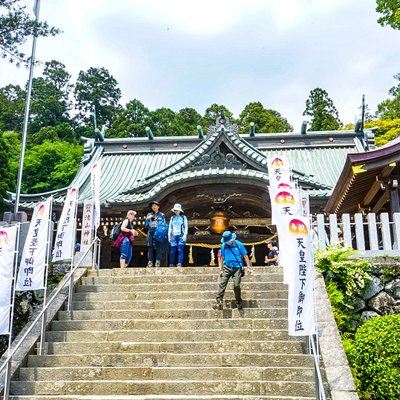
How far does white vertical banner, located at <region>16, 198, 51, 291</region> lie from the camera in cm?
762

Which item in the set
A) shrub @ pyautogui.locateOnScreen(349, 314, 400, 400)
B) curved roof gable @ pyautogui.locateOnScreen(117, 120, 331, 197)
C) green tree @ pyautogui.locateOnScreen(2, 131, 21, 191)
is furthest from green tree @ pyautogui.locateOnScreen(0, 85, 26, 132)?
shrub @ pyautogui.locateOnScreen(349, 314, 400, 400)

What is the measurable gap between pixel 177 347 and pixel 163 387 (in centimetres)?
90

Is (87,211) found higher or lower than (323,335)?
higher

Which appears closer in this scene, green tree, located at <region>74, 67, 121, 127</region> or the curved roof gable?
the curved roof gable

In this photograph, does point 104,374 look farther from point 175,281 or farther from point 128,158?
point 128,158

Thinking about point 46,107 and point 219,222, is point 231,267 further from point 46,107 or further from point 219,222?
point 46,107

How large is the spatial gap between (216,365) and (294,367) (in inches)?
41.5

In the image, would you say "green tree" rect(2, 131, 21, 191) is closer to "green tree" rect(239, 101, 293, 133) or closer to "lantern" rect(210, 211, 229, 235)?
"green tree" rect(239, 101, 293, 133)

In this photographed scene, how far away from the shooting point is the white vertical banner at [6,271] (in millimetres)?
6337

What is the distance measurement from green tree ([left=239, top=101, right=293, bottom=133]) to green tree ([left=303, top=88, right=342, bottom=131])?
2.69 meters

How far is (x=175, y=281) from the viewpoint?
916 centimetres

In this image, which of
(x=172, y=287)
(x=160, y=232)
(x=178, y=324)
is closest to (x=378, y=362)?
(x=178, y=324)

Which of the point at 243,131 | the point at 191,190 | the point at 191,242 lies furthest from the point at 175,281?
the point at 243,131

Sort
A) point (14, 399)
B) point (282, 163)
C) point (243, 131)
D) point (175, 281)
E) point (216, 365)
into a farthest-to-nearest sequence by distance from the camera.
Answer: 1. point (243, 131)
2. point (282, 163)
3. point (175, 281)
4. point (216, 365)
5. point (14, 399)
